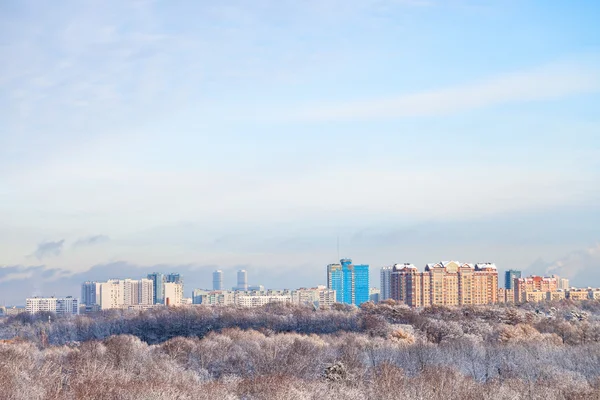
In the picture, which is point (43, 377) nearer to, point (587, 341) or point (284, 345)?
point (284, 345)

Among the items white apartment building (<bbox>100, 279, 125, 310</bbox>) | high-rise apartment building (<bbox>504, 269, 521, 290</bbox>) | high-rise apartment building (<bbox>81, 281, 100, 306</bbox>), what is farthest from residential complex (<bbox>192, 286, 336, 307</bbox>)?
high-rise apartment building (<bbox>504, 269, 521, 290</bbox>)

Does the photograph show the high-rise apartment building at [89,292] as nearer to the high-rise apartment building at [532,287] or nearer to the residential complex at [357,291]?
the residential complex at [357,291]

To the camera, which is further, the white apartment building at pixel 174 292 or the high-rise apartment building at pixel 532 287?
the white apartment building at pixel 174 292

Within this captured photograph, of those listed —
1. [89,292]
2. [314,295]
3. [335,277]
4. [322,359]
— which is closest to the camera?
[322,359]

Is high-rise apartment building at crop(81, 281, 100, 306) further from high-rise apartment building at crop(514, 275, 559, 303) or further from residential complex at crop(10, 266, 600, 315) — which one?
high-rise apartment building at crop(514, 275, 559, 303)

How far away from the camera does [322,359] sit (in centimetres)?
4188

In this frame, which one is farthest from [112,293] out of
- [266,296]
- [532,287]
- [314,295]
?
[532,287]

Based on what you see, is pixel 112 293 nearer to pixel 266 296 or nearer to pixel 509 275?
pixel 266 296

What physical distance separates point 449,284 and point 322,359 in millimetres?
72736

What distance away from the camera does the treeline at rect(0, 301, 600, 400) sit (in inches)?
1103

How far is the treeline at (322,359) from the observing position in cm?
2802

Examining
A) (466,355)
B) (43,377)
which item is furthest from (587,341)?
(43,377)

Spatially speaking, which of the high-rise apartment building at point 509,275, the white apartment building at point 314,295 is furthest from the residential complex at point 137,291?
the high-rise apartment building at point 509,275

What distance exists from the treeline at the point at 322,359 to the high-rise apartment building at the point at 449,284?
32294 millimetres
